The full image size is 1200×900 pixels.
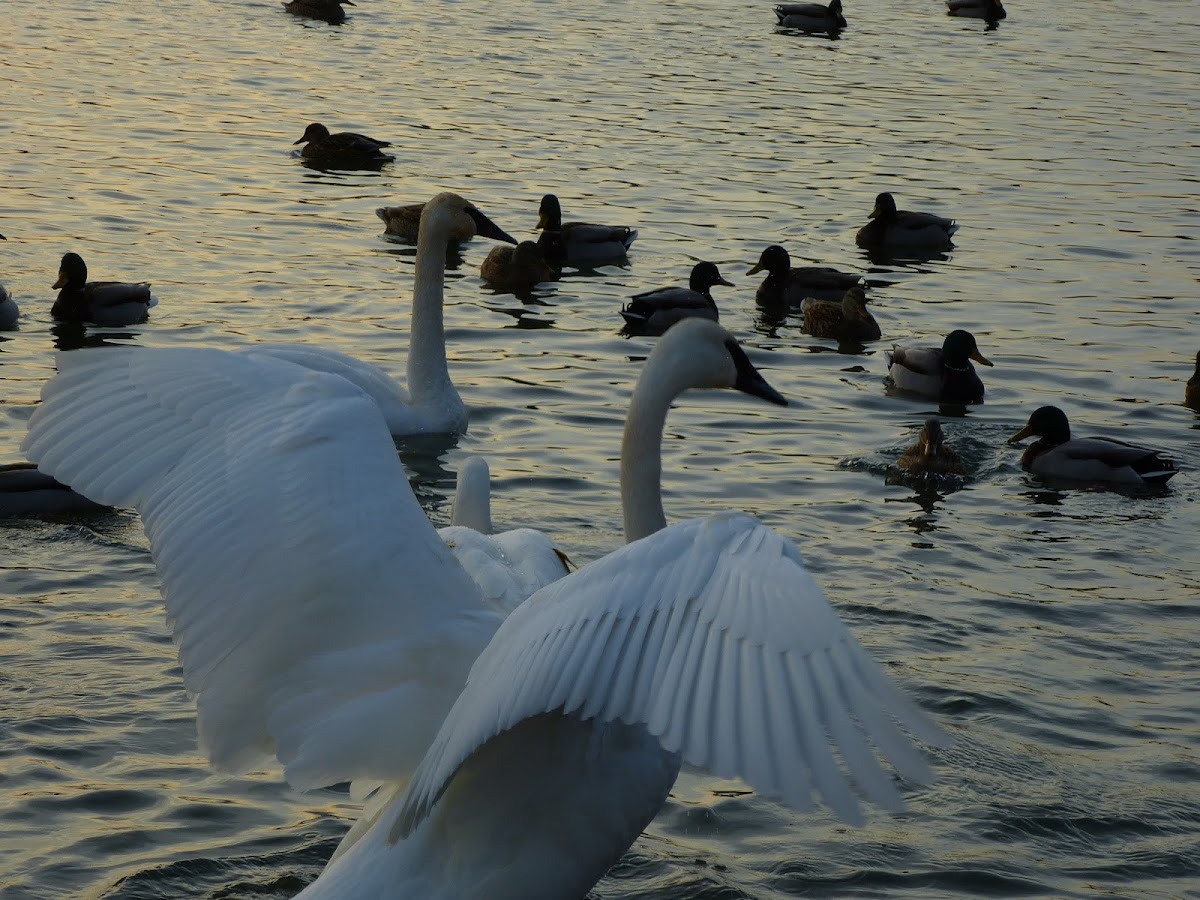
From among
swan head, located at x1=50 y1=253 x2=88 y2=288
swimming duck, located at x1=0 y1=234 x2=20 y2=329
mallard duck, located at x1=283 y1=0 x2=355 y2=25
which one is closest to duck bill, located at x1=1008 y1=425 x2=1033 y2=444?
swan head, located at x1=50 y1=253 x2=88 y2=288

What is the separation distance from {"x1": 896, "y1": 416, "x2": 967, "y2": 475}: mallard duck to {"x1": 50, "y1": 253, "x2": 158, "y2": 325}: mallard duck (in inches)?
197

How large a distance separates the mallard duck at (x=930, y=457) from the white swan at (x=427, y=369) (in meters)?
2.48

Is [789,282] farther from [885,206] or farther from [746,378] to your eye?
[746,378]

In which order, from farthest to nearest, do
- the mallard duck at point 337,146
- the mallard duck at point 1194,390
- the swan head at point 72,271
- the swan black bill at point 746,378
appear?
1. the mallard duck at point 337,146
2. the swan head at point 72,271
3. the mallard duck at point 1194,390
4. the swan black bill at point 746,378

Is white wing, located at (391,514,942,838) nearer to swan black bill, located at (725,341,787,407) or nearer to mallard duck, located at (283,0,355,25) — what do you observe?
swan black bill, located at (725,341,787,407)

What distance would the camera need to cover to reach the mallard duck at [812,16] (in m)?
28.2

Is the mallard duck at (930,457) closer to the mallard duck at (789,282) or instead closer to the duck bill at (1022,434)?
the duck bill at (1022,434)

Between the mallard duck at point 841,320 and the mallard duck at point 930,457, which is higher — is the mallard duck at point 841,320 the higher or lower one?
the higher one

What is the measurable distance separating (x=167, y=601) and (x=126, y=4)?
22721 mm

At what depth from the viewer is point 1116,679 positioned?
7379 millimetres

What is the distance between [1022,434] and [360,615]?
7096mm

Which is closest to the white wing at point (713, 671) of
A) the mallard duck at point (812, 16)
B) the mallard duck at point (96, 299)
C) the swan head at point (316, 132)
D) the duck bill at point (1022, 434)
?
the duck bill at point (1022, 434)

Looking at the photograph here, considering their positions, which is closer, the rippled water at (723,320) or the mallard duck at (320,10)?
the rippled water at (723,320)

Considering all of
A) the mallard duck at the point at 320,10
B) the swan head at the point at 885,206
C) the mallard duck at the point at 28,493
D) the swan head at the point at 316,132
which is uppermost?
the mallard duck at the point at 320,10
